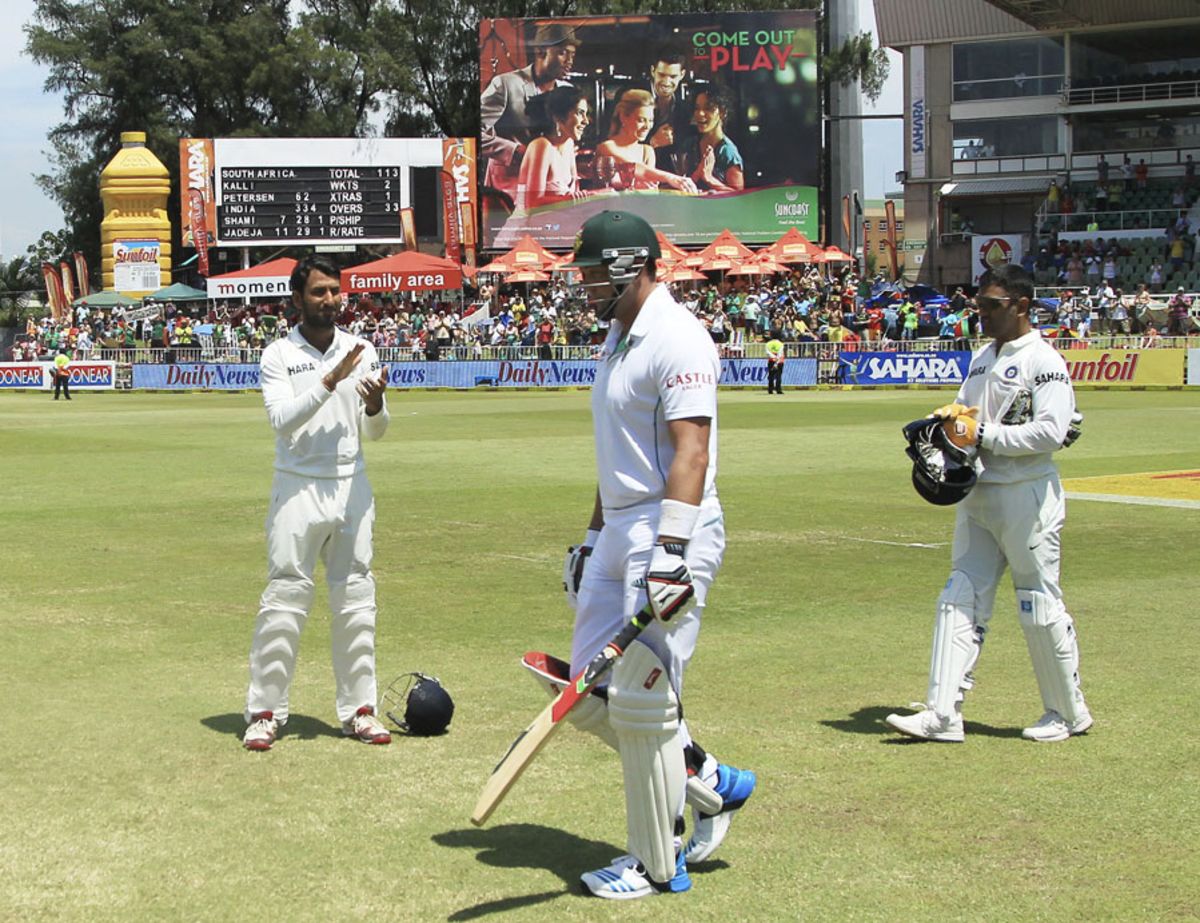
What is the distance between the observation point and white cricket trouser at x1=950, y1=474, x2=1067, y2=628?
732 cm

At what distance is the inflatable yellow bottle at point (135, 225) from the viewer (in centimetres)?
6550

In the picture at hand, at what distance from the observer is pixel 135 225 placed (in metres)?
66.2

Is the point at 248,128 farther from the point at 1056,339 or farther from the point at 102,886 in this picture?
the point at 102,886

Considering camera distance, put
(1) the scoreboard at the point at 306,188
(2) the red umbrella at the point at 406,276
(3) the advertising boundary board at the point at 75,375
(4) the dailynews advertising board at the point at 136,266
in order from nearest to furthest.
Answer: (3) the advertising boundary board at the point at 75,375, (2) the red umbrella at the point at 406,276, (1) the scoreboard at the point at 306,188, (4) the dailynews advertising board at the point at 136,266

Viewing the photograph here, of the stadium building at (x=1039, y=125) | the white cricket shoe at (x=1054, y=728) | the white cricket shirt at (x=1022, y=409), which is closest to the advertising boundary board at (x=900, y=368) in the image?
the stadium building at (x=1039, y=125)

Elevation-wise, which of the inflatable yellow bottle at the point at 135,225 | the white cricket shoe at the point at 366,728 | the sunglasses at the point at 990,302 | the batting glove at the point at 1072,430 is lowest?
the white cricket shoe at the point at 366,728

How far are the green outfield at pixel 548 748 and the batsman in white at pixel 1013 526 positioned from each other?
9.3 inches

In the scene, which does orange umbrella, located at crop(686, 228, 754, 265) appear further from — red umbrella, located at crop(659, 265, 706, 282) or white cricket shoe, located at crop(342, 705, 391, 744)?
white cricket shoe, located at crop(342, 705, 391, 744)

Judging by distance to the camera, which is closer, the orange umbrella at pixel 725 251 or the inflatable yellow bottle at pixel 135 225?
the orange umbrella at pixel 725 251

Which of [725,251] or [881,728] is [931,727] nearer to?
[881,728]

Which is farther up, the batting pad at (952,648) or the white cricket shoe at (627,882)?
the batting pad at (952,648)

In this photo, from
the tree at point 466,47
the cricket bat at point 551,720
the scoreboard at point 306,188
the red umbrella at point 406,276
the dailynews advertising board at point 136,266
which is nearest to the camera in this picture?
the cricket bat at point 551,720

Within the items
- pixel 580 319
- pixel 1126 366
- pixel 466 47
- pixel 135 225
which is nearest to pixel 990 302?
pixel 1126 366

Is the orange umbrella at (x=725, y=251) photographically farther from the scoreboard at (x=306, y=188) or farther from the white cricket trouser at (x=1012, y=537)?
the white cricket trouser at (x=1012, y=537)
